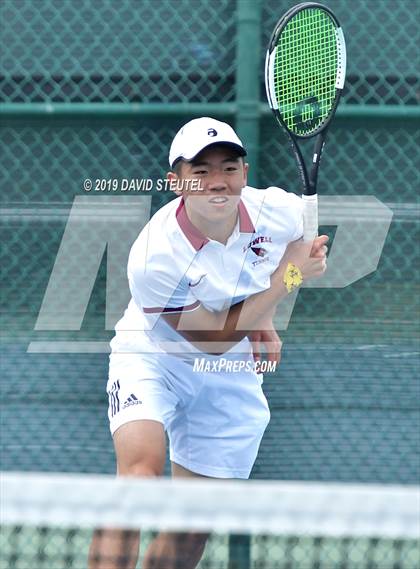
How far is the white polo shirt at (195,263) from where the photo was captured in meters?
2.82

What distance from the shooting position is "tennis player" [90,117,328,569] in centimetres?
279

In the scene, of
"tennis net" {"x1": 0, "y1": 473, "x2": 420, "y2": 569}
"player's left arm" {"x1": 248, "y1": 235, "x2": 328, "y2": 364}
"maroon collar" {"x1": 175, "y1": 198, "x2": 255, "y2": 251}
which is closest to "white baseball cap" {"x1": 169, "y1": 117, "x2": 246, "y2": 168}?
→ "maroon collar" {"x1": 175, "y1": 198, "x2": 255, "y2": 251}

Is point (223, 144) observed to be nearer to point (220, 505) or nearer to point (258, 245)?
point (258, 245)

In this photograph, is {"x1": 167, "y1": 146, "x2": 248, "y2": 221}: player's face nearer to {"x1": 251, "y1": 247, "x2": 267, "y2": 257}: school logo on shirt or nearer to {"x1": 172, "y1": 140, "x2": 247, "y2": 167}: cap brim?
{"x1": 172, "y1": 140, "x2": 247, "y2": 167}: cap brim

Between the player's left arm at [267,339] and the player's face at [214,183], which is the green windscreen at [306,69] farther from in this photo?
the player's left arm at [267,339]

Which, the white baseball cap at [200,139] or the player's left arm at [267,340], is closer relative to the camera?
the white baseball cap at [200,139]

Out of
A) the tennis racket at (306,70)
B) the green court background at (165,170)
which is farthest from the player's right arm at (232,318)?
the green court background at (165,170)

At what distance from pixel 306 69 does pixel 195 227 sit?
594 mm

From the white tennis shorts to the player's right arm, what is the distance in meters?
0.07

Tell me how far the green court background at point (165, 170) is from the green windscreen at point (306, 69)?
287mm

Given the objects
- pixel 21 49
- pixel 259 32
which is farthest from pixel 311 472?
pixel 21 49

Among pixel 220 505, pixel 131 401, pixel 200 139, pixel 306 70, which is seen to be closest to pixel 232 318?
pixel 131 401

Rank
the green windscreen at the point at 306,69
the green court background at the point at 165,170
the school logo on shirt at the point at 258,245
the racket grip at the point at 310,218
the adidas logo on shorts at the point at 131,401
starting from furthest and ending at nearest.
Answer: the green court background at the point at 165,170 → the green windscreen at the point at 306,69 → the school logo on shirt at the point at 258,245 → the adidas logo on shorts at the point at 131,401 → the racket grip at the point at 310,218

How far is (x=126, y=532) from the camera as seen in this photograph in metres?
2.61
